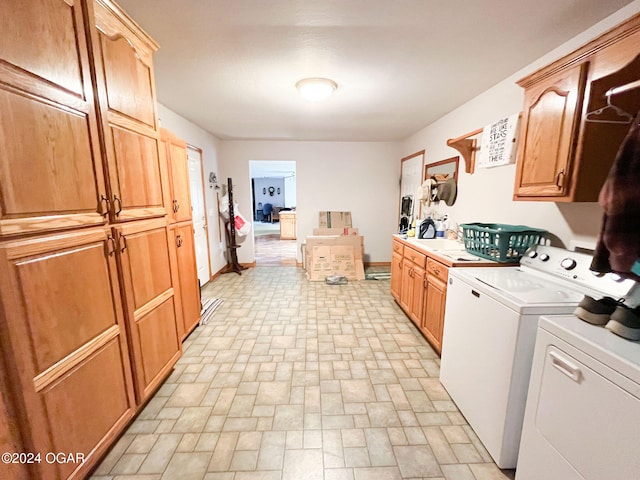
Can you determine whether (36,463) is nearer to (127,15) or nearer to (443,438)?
(443,438)

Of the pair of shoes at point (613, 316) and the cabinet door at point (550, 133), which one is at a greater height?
the cabinet door at point (550, 133)

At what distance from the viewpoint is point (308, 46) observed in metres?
1.71

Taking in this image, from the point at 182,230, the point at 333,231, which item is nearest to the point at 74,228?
the point at 182,230

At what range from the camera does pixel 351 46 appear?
1.69 m

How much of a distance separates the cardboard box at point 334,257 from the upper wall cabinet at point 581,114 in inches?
116

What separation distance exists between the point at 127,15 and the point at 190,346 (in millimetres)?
2463

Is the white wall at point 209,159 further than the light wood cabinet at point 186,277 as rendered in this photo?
Yes

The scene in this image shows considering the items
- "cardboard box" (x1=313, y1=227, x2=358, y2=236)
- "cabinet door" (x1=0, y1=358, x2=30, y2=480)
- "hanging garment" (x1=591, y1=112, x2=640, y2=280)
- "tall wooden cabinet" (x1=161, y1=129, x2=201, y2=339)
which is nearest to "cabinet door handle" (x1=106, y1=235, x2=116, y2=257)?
"cabinet door" (x1=0, y1=358, x2=30, y2=480)

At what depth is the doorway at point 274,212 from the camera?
5830 millimetres

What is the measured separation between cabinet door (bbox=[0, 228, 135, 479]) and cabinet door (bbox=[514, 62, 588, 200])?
97.6 inches

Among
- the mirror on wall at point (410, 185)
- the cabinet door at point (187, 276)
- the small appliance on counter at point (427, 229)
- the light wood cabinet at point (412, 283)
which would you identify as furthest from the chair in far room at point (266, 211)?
the light wood cabinet at point (412, 283)

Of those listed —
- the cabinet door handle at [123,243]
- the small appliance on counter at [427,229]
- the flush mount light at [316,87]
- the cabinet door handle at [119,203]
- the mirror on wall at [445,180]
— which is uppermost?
the flush mount light at [316,87]

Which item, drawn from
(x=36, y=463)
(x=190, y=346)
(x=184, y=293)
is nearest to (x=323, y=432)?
(x=36, y=463)

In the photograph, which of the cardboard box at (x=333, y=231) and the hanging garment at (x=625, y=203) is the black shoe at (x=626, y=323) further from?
the cardboard box at (x=333, y=231)
